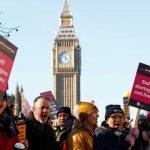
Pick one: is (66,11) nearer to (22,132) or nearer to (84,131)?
(84,131)

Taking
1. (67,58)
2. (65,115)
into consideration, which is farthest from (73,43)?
(65,115)

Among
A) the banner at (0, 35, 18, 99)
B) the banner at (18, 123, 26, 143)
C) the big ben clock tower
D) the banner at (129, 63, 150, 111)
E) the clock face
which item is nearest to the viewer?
the banner at (0, 35, 18, 99)

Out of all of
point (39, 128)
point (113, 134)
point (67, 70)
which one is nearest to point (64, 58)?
point (67, 70)

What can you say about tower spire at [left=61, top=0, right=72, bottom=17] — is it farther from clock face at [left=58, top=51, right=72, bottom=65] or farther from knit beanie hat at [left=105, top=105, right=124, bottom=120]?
knit beanie hat at [left=105, top=105, right=124, bottom=120]

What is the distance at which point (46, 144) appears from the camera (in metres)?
6.66

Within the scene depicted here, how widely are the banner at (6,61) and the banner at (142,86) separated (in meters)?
1.60

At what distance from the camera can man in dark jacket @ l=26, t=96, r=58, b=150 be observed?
6489 mm

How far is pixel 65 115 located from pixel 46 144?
1.69 metres

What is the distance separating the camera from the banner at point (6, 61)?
580cm

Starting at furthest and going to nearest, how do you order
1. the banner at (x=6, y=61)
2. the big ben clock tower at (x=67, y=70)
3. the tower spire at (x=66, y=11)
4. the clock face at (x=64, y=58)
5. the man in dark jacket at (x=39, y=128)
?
1. the tower spire at (x=66, y=11)
2. the clock face at (x=64, y=58)
3. the big ben clock tower at (x=67, y=70)
4. the man in dark jacket at (x=39, y=128)
5. the banner at (x=6, y=61)

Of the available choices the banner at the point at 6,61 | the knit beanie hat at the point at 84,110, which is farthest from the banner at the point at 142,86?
the banner at the point at 6,61

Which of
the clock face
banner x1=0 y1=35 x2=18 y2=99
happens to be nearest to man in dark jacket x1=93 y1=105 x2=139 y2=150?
banner x1=0 y1=35 x2=18 y2=99

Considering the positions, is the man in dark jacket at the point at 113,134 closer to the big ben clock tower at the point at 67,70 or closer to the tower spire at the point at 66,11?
the big ben clock tower at the point at 67,70

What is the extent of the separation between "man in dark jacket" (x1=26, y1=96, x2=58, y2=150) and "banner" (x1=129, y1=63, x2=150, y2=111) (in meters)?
0.94
